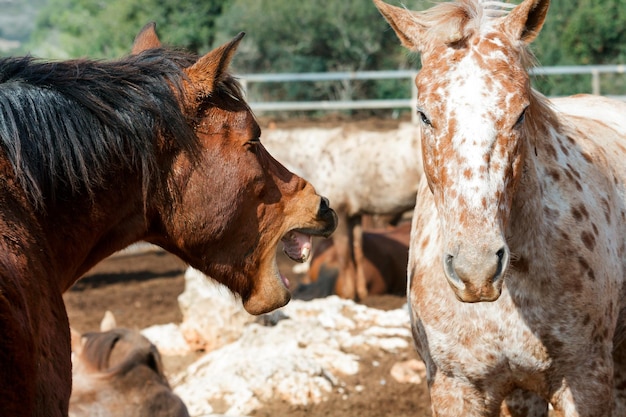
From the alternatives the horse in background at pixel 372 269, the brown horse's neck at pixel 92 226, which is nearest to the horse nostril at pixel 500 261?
the brown horse's neck at pixel 92 226

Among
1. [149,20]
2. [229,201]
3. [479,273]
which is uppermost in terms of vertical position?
[229,201]

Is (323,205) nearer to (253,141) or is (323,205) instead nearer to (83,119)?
(253,141)

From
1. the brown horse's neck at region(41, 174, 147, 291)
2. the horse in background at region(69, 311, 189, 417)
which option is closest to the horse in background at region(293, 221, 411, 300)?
the horse in background at region(69, 311, 189, 417)

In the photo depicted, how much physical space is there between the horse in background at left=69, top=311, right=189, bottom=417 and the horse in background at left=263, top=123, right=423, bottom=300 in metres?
5.38

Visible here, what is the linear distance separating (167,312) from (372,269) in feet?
8.52

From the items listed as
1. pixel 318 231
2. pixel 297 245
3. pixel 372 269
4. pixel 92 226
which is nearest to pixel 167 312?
pixel 372 269

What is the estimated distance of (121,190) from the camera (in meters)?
2.78

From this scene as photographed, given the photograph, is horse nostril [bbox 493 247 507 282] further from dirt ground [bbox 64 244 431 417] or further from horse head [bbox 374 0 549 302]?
dirt ground [bbox 64 244 431 417]

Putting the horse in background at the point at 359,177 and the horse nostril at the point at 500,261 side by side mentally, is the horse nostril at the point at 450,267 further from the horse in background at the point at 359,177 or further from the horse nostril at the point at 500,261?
the horse in background at the point at 359,177

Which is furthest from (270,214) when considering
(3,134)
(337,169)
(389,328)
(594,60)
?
(594,60)

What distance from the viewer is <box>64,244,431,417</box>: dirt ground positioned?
5406 millimetres

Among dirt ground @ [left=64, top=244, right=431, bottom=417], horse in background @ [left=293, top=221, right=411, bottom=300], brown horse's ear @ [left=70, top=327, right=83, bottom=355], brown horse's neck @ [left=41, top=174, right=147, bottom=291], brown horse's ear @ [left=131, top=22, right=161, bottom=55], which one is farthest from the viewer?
horse in background @ [left=293, top=221, right=411, bottom=300]

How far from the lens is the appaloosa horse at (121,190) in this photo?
2.43m

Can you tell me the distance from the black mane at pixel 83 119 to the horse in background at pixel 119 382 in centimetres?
193
